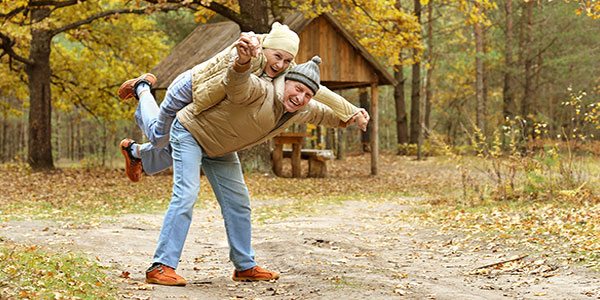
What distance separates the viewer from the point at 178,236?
21.0ft

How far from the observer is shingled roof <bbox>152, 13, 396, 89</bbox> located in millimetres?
24156

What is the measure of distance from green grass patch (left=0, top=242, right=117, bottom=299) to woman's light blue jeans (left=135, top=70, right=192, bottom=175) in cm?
102

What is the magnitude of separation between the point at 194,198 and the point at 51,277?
3.96ft

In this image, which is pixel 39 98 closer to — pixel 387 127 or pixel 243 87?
pixel 243 87

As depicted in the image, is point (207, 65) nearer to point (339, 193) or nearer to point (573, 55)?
point (339, 193)

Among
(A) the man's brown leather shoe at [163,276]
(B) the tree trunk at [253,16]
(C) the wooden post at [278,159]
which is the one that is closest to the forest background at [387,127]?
(B) the tree trunk at [253,16]

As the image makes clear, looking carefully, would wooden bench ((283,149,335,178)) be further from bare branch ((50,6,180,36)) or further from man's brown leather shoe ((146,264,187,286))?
man's brown leather shoe ((146,264,187,286))

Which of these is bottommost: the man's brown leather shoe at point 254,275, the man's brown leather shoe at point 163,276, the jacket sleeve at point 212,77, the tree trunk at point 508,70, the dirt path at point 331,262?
the dirt path at point 331,262

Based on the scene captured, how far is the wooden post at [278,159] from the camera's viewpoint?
Result: 81.3 ft

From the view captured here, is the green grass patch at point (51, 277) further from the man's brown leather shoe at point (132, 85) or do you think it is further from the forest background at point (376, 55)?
the forest background at point (376, 55)

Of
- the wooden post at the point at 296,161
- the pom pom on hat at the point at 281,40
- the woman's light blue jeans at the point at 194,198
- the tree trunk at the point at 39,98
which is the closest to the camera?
the pom pom on hat at the point at 281,40

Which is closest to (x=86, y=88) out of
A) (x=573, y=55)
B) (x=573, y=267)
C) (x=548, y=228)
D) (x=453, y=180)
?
(x=453, y=180)

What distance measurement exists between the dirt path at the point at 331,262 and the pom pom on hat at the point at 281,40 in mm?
1876

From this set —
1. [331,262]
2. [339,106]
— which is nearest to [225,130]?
[339,106]
